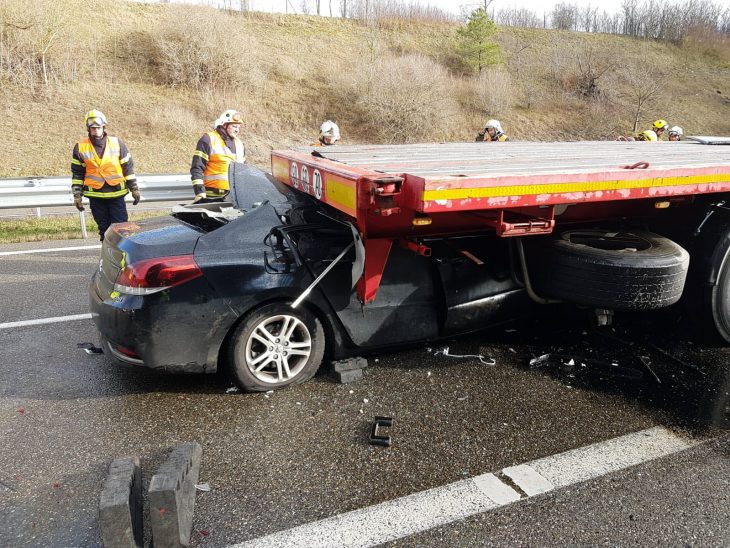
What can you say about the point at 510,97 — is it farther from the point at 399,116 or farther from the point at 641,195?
the point at 641,195

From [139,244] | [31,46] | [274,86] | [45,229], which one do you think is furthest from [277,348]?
[274,86]

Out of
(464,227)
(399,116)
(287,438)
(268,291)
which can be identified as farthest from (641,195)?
(399,116)

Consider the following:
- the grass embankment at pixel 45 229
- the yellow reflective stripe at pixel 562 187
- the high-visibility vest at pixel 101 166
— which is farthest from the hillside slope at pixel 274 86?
the yellow reflective stripe at pixel 562 187

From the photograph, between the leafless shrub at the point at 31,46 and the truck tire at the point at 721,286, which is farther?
the leafless shrub at the point at 31,46

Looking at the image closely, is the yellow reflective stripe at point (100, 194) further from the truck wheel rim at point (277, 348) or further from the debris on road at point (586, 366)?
the debris on road at point (586, 366)

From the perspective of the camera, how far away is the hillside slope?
18.4 m

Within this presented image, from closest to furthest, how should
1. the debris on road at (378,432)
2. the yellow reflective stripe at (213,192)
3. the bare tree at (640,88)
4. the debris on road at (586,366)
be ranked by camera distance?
the debris on road at (378,432)
the debris on road at (586,366)
the yellow reflective stripe at (213,192)
the bare tree at (640,88)

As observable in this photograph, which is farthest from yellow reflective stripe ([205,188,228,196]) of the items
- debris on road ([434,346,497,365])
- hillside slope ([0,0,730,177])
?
hillside slope ([0,0,730,177])

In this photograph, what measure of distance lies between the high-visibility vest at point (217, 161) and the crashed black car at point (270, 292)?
3.04m

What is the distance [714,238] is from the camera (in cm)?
396

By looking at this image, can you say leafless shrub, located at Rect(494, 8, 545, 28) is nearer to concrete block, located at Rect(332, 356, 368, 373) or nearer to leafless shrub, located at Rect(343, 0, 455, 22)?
leafless shrub, located at Rect(343, 0, 455, 22)

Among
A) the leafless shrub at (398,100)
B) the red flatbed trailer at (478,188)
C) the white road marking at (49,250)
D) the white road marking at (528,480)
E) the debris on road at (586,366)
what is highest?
the leafless shrub at (398,100)

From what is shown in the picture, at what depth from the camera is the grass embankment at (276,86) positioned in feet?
60.2

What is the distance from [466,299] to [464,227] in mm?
536
